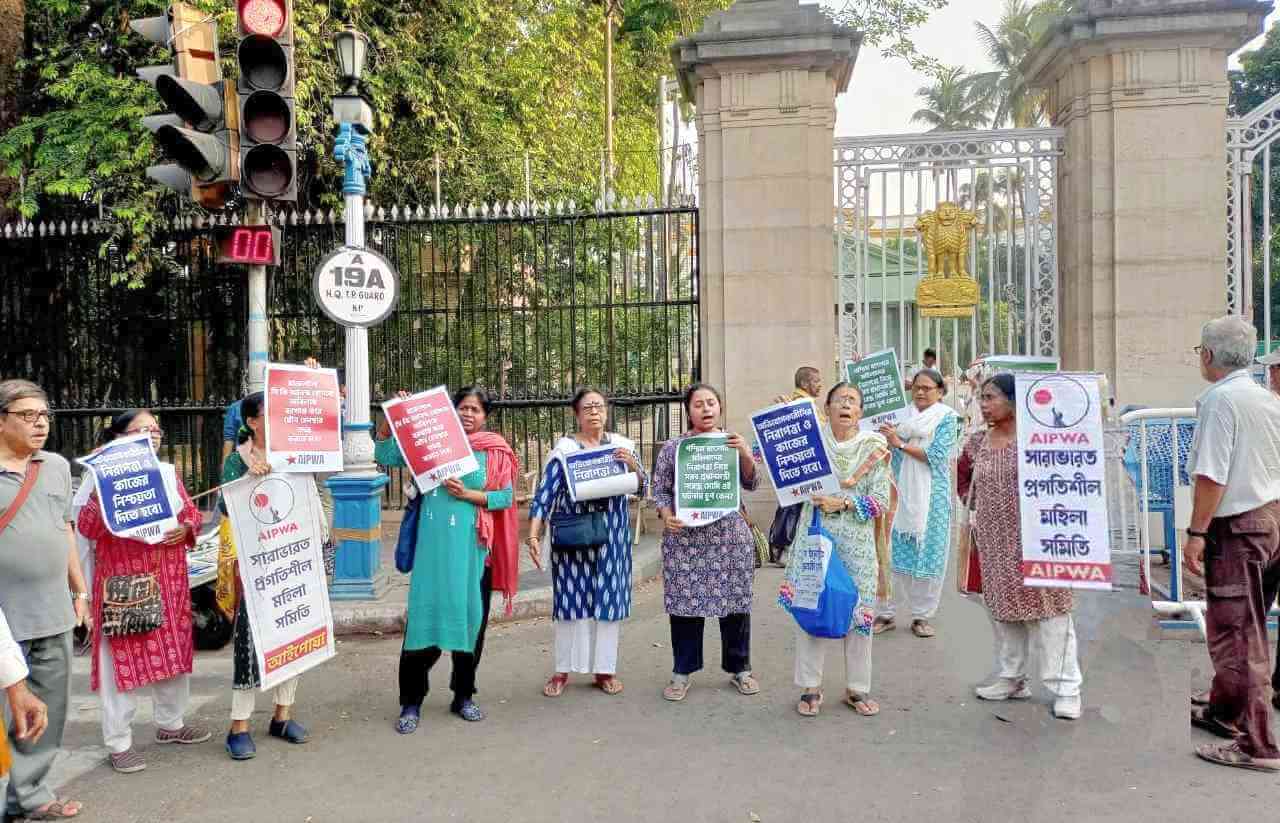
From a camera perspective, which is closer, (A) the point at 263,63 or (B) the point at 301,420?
(B) the point at 301,420

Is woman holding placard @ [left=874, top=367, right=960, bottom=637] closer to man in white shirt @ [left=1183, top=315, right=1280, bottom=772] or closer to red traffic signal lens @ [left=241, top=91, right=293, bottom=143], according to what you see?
man in white shirt @ [left=1183, top=315, right=1280, bottom=772]

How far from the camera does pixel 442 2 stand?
45.1 feet

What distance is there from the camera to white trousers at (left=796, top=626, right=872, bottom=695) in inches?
200

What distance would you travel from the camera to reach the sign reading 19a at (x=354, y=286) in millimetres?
7215

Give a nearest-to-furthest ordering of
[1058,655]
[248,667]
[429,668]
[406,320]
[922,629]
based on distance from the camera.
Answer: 1. [248,667]
2. [1058,655]
3. [429,668]
4. [922,629]
5. [406,320]

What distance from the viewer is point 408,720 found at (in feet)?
16.4

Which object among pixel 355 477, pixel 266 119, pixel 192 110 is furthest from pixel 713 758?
pixel 192 110

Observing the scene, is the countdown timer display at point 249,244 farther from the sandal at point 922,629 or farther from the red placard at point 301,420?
the sandal at point 922,629

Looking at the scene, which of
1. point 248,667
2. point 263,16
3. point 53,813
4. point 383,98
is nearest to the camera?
point 53,813

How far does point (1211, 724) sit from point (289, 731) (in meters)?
4.37

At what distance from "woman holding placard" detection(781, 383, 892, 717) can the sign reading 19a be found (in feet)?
12.5

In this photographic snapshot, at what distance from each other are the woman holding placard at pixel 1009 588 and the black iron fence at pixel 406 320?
477 cm

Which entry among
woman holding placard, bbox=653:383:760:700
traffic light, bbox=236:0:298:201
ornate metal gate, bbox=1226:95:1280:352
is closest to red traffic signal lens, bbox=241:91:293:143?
traffic light, bbox=236:0:298:201

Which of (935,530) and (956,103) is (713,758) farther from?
(956,103)
